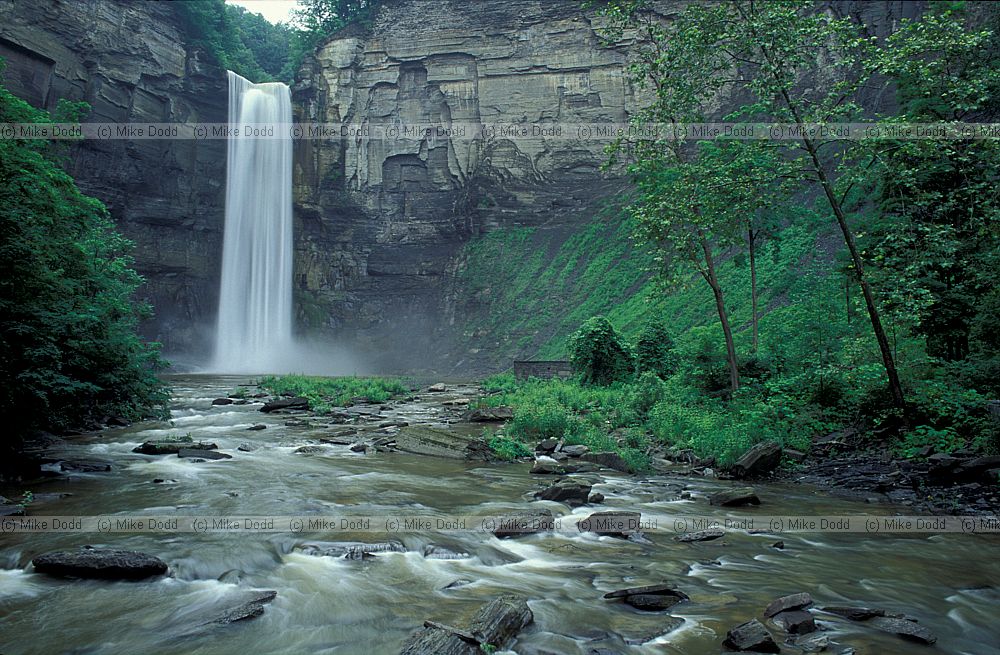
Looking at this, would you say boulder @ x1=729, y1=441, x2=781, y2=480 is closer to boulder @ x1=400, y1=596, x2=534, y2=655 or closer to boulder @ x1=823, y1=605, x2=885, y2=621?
boulder @ x1=823, y1=605, x2=885, y2=621

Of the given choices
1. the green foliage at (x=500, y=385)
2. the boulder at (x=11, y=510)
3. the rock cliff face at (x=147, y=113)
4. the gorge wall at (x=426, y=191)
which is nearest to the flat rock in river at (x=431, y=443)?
the boulder at (x=11, y=510)

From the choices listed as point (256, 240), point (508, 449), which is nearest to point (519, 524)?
point (508, 449)

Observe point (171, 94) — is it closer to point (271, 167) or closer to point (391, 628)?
point (271, 167)

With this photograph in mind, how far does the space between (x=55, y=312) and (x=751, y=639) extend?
9.99 metres

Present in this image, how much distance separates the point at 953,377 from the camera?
1105cm

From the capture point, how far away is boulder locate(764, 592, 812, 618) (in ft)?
15.4

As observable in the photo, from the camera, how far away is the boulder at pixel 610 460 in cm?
1110

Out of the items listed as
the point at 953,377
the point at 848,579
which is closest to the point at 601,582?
the point at 848,579

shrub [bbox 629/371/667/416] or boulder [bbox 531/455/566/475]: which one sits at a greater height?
shrub [bbox 629/371/667/416]

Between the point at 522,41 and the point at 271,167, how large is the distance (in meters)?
23.9

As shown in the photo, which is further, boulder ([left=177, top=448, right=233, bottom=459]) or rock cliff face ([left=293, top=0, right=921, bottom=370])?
rock cliff face ([left=293, top=0, right=921, bottom=370])

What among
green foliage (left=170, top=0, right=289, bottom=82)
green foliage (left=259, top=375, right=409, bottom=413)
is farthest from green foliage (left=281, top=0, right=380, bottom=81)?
green foliage (left=259, top=375, right=409, bottom=413)

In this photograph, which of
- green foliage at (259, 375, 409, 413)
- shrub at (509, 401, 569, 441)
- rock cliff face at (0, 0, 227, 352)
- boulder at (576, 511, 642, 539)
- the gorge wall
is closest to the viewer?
boulder at (576, 511, 642, 539)

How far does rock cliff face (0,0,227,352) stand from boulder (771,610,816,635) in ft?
153
